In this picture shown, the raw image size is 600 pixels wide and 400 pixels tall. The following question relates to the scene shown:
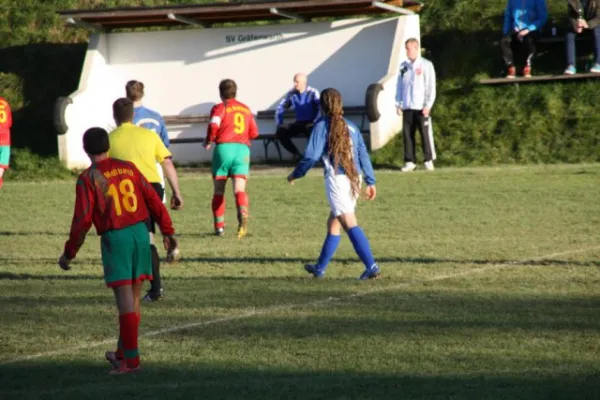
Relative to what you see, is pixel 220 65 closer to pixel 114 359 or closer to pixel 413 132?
pixel 413 132

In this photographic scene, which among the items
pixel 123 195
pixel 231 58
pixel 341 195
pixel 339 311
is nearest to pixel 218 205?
pixel 341 195

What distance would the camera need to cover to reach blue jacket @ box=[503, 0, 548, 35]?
23.7m

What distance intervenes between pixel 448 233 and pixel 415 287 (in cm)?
401

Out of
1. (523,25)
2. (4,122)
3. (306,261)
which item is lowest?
(306,261)

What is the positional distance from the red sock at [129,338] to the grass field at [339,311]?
0.11 metres

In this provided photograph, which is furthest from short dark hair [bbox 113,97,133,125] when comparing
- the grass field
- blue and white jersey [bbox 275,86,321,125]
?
blue and white jersey [bbox 275,86,321,125]

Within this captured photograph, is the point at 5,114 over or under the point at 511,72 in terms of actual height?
over

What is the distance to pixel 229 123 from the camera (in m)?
15.4

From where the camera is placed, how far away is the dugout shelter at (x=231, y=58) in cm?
2502

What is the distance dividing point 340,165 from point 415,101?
36.1ft

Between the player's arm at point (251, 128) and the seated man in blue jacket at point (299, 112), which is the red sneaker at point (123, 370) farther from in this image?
the seated man in blue jacket at point (299, 112)

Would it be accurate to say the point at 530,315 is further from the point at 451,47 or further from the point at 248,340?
the point at 451,47

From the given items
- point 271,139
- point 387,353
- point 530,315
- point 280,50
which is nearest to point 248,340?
point 387,353

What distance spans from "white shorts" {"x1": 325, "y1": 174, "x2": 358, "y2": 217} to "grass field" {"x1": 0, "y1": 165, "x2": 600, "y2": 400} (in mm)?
646
